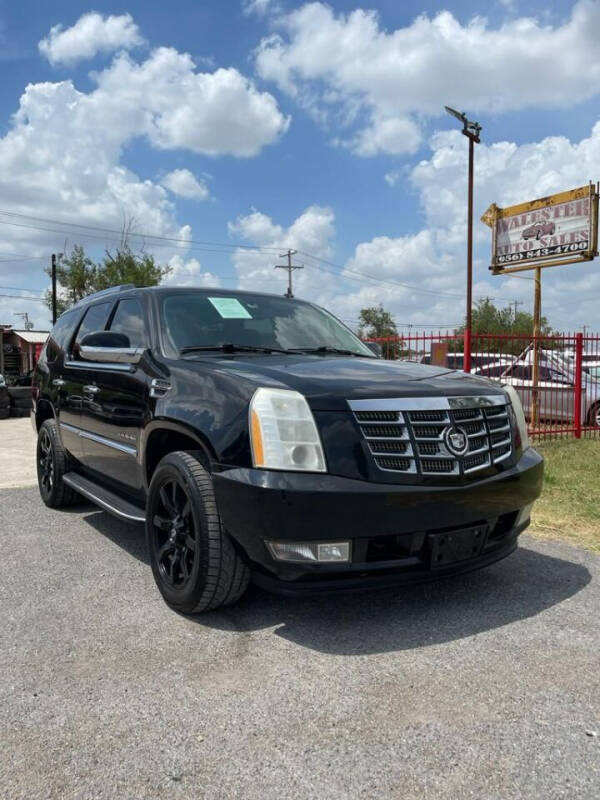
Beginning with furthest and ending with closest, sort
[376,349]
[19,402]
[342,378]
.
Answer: [19,402] < [376,349] < [342,378]

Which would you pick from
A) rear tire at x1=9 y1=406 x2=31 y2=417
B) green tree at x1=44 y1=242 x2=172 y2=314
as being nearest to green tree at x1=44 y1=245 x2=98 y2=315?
green tree at x1=44 y1=242 x2=172 y2=314

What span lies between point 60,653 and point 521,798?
6.72ft

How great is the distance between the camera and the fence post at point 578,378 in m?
9.94

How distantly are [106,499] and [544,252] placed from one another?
10.4m

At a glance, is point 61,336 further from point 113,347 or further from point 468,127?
point 468,127

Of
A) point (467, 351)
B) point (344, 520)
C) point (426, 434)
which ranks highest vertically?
point (467, 351)

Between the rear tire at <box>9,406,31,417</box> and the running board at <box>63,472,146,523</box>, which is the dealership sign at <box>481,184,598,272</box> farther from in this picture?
the rear tire at <box>9,406,31,417</box>

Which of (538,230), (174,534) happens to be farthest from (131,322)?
(538,230)

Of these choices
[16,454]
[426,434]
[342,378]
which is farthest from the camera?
[16,454]

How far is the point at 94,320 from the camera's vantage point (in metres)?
5.15

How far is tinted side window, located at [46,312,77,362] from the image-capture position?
5.59 metres

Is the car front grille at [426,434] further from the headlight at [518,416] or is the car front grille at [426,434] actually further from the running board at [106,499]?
the running board at [106,499]

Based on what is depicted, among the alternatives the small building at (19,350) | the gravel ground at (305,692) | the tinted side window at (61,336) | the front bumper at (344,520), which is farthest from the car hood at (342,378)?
the small building at (19,350)

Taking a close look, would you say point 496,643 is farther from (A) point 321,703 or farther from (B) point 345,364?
(B) point 345,364
